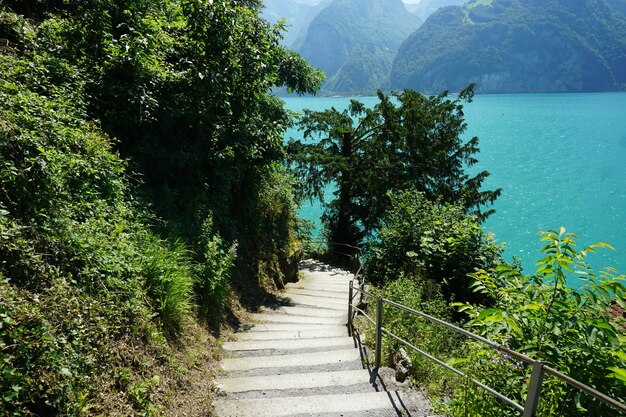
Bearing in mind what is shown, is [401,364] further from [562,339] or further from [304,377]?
[562,339]

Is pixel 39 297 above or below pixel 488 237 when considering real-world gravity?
below

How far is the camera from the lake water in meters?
33.8

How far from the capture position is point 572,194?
42.9 meters

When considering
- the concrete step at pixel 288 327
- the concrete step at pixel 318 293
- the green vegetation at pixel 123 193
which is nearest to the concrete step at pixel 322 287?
the concrete step at pixel 318 293

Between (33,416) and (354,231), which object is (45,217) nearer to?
(33,416)

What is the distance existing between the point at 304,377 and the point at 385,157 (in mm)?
15292

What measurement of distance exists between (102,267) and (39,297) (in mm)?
779

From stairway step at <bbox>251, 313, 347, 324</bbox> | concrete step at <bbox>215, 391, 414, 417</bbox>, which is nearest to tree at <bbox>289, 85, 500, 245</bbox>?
stairway step at <bbox>251, 313, 347, 324</bbox>

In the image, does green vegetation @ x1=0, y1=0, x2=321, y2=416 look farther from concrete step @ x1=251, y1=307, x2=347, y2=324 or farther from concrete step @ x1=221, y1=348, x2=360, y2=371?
concrete step @ x1=251, y1=307, x2=347, y2=324

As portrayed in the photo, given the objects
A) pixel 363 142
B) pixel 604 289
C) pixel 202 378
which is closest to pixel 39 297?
pixel 202 378

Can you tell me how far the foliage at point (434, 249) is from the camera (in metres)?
9.23


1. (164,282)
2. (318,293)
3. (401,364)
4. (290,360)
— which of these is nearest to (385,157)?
(318,293)

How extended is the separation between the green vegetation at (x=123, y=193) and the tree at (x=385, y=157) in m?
9.00

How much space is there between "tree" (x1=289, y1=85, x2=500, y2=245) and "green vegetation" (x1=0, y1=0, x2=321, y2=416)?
9.00 m
